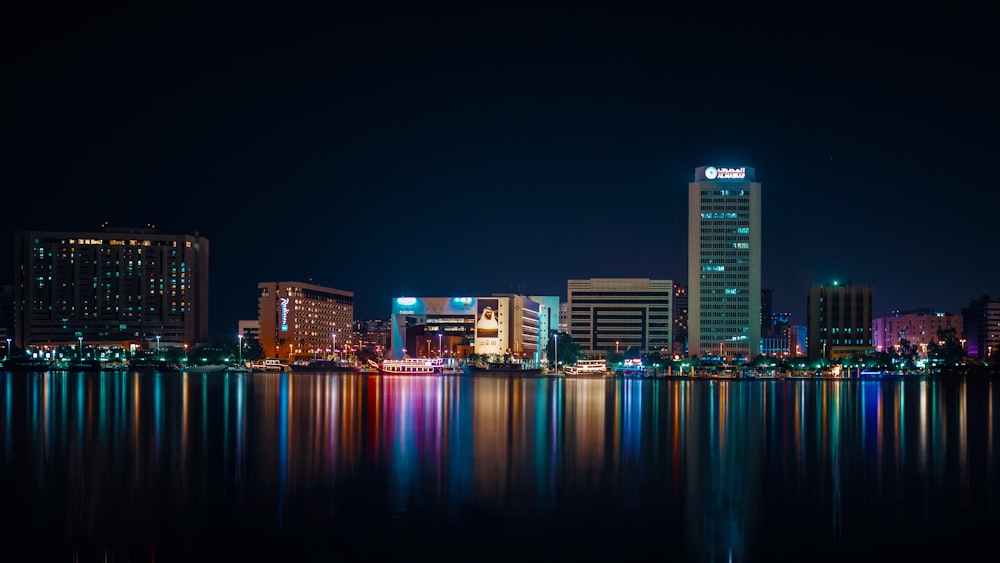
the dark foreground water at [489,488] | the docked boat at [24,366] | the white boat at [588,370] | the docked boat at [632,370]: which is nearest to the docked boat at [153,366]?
the docked boat at [24,366]

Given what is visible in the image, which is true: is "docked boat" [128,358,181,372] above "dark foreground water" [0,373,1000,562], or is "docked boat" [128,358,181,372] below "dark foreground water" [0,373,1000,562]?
below

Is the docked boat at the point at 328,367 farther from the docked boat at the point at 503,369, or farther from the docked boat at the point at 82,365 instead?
the docked boat at the point at 82,365

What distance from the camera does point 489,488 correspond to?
2900 centimetres

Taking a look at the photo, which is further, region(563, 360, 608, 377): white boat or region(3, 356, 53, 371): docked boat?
region(563, 360, 608, 377): white boat

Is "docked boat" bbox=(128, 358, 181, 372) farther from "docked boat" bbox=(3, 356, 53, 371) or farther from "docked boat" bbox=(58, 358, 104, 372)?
"docked boat" bbox=(3, 356, 53, 371)

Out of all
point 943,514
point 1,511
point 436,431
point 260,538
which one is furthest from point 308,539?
point 436,431

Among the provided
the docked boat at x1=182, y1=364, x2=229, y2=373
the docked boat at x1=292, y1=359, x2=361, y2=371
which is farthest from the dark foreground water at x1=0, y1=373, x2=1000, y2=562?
the docked boat at x1=182, y1=364, x2=229, y2=373

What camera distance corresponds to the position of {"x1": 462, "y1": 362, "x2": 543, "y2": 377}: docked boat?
177m

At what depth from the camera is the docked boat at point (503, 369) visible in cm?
17662

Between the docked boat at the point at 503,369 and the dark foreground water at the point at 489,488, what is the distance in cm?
12107

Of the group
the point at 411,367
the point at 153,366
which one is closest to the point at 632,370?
the point at 411,367

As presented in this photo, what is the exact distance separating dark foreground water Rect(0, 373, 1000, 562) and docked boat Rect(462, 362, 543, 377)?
397 feet

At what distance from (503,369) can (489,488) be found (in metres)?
157

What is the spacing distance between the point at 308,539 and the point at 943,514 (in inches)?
619
